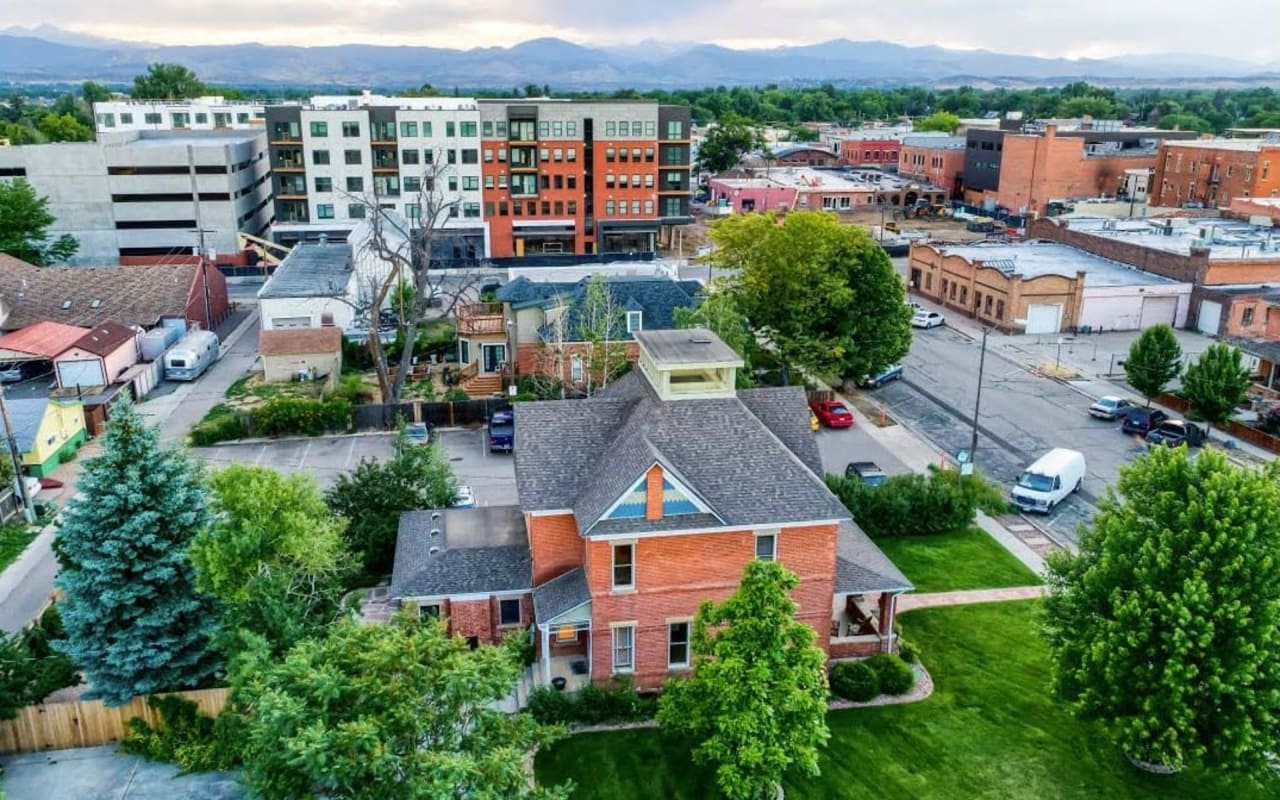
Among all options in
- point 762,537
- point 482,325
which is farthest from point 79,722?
point 482,325

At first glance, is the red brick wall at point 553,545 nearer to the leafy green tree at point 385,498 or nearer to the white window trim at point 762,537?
the white window trim at point 762,537

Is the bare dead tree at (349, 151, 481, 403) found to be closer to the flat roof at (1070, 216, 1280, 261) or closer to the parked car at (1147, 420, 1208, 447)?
the parked car at (1147, 420, 1208, 447)

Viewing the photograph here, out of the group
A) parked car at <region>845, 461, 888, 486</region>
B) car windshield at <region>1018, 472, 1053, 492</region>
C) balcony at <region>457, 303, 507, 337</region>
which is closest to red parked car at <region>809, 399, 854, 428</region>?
parked car at <region>845, 461, 888, 486</region>

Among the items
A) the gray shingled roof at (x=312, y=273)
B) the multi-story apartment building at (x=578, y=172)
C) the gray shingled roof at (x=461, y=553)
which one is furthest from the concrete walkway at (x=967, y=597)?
the multi-story apartment building at (x=578, y=172)

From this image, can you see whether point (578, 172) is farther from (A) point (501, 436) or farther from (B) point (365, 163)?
(A) point (501, 436)

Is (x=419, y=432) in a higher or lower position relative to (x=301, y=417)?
lower

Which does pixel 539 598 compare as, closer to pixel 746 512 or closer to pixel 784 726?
pixel 746 512
